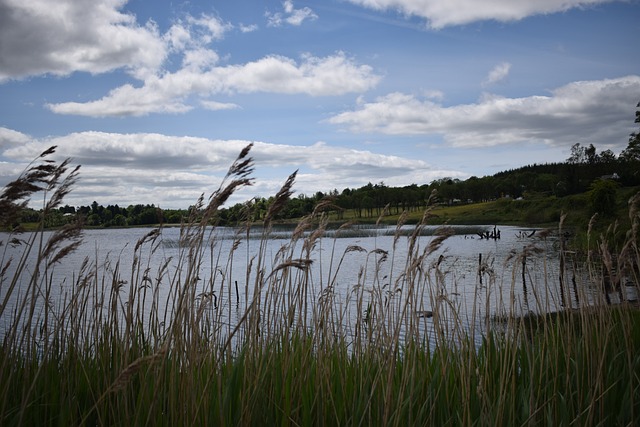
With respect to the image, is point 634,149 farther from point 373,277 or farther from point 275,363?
point 275,363

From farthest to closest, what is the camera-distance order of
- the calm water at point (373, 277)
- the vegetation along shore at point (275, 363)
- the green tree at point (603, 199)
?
the green tree at point (603, 199), the calm water at point (373, 277), the vegetation along shore at point (275, 363)

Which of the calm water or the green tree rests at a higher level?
the green tree

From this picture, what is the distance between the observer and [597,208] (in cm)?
4469

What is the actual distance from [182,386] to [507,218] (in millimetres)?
102246

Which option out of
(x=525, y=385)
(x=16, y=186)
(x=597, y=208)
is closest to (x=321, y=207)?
(x=16, y=186)

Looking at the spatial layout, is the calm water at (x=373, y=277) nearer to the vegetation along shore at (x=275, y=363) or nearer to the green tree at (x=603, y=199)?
the vegetation along shore at (x=275, y=363)

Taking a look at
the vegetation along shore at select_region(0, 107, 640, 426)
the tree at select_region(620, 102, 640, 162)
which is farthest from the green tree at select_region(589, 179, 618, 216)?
the vegetation along shore at select_region(0, 107, 640, 426)

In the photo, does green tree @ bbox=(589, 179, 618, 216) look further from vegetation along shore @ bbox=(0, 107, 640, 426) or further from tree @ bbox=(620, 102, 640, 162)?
vegetation along shore @ bbox=(0, 107, 640, 426)

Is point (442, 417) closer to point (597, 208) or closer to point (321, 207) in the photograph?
point (321, 207)

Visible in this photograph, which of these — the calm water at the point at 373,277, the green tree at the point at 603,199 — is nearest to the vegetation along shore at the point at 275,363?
the calm water at the point at 373,277

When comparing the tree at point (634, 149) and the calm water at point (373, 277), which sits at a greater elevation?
the tree at point (634, 149)

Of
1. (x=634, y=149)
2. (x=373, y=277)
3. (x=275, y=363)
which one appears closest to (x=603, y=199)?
(x=634, y=149)

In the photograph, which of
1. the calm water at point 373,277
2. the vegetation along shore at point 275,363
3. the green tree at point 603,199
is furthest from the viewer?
the green tree at point 603,199

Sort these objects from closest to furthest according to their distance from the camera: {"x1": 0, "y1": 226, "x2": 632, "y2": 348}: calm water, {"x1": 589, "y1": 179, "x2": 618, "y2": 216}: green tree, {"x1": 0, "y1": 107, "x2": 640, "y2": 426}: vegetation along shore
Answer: {"x1": 0, "y1": 107, "x2": 640, "y2": 426}: vegetation along shore
{"x1": 0, "y1": 226, "x2": 632, "y2": 348}: calm water
{"x1": 589, "y1": 179, "x2": 618, "y2": 216}: green tree
